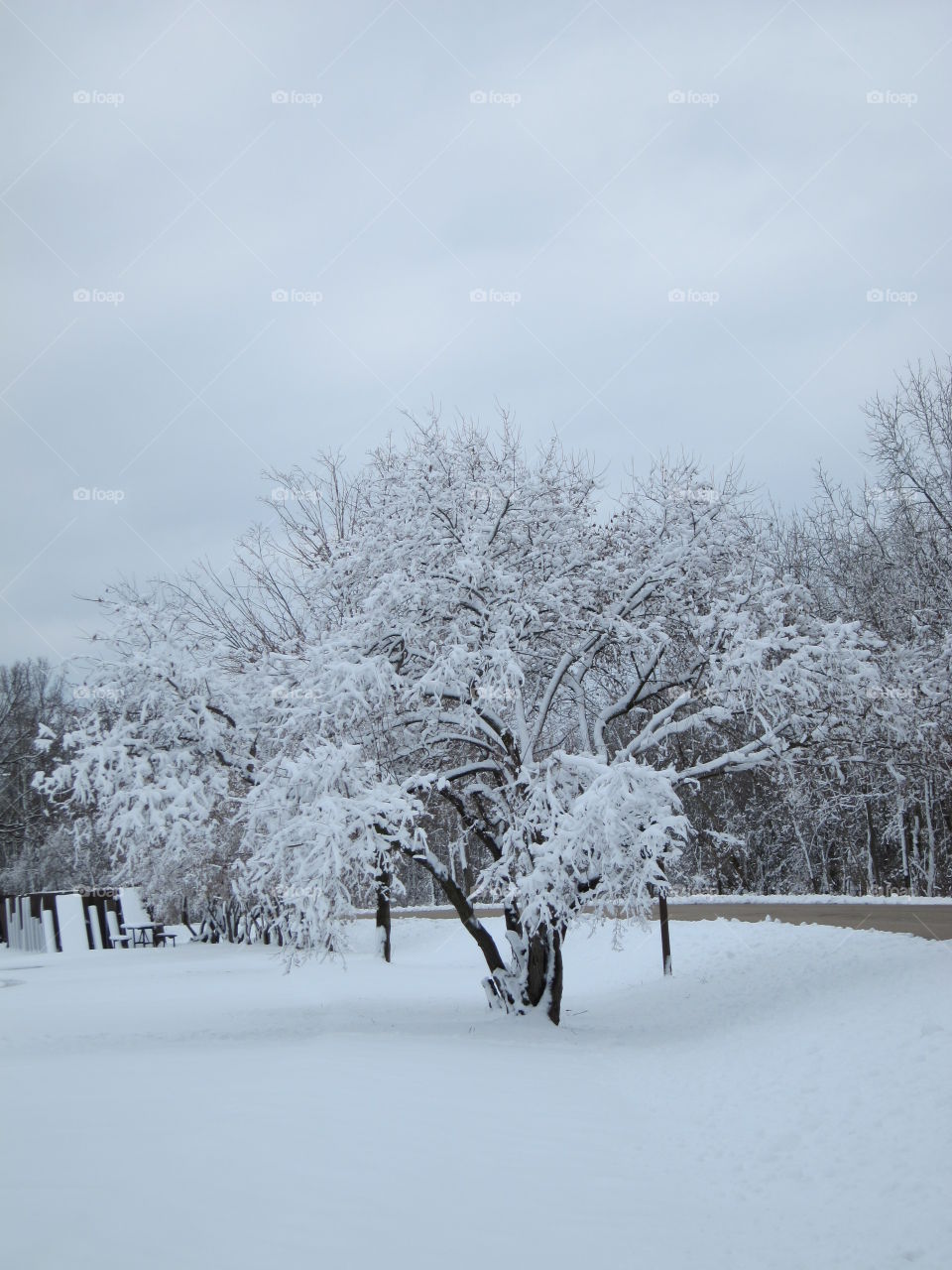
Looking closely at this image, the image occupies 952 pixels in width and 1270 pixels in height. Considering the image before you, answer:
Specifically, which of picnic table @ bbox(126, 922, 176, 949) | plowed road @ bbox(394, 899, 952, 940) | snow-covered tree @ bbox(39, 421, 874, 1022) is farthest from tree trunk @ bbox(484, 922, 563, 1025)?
picnic table @ bbox(126, 922, 176, 949)

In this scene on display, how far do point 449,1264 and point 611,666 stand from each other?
12.0 metres

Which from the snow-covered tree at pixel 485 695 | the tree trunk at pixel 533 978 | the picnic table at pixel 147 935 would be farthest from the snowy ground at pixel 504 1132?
the picnic table at pixel 147 935

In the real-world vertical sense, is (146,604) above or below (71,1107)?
above

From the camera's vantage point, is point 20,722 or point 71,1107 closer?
point 71,1107

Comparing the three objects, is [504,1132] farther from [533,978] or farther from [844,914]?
[844,914]

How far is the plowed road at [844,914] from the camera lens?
18.0 metres

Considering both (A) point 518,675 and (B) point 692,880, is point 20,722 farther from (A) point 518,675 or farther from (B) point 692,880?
(A) point 518,675

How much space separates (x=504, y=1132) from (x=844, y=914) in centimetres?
1490

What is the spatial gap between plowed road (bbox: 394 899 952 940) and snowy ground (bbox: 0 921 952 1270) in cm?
208

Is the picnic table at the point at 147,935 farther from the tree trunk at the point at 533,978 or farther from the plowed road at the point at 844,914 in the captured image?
the tree trunk at the point at 533,978

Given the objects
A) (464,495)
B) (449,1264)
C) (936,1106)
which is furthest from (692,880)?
(449,1264)

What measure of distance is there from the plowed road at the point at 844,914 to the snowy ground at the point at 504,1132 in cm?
208

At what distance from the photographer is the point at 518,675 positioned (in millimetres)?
12930

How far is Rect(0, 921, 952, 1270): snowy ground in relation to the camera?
5.91 meters
